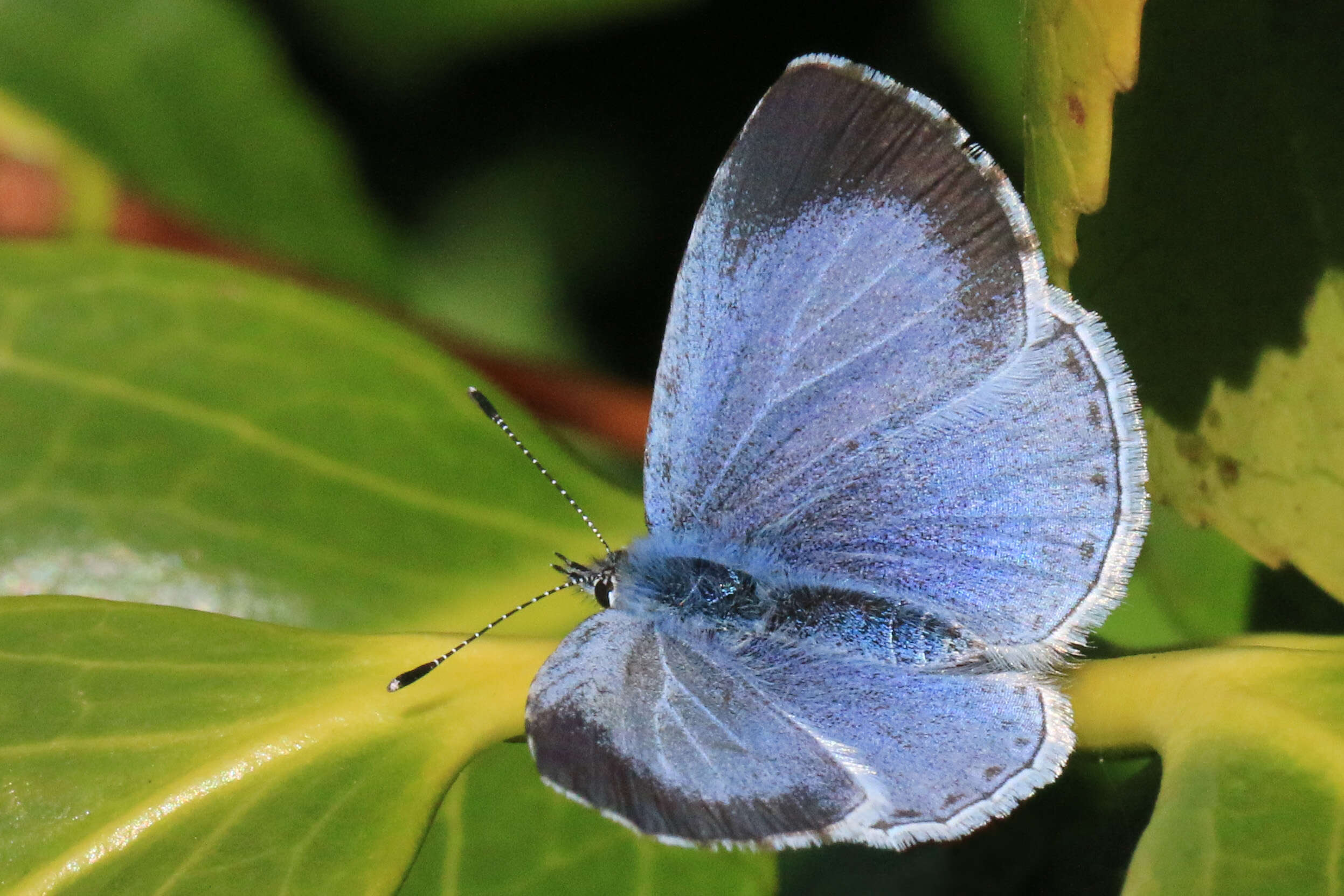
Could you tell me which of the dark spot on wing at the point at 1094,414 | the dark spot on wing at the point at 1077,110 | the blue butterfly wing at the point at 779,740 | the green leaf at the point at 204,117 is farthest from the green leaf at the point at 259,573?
the green leaf at the point at 204,117

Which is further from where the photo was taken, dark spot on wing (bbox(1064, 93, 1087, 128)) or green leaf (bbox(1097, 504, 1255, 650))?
green leaf (bbox(1097, 504, 1255, 650))

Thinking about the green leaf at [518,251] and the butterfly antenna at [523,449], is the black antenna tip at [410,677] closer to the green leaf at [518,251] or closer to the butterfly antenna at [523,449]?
the butterfly antenna at [523,449]

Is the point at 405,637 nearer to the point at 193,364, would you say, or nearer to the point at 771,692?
the point at 771,692

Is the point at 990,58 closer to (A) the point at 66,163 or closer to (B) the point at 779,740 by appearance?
(B) the point at 779,740

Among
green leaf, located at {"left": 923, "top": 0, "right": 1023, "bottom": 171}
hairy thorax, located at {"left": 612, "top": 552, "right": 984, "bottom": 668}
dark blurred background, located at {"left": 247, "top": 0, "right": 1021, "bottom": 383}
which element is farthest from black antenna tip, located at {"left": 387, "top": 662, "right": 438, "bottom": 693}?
green leaf, located at {"left": 923, "top": 0, "right": 1023, "bottom": 171}

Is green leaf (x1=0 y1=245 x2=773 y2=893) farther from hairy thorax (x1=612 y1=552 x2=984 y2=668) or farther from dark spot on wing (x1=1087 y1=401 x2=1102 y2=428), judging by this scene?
dark spot on wing (x1=1087 y1=401 x2=1102 y2=428)

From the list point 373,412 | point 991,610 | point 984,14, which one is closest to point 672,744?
point 991,610
